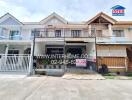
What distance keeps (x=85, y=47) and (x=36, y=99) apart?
12207 mm

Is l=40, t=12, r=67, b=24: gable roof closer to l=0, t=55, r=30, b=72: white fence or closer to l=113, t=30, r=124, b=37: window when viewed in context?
l=113, t=30, r=124, b=37: window

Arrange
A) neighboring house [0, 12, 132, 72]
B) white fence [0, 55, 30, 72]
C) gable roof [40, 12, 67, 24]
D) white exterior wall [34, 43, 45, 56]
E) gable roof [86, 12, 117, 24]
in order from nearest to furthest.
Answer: white fence [0, 55, 30, 72] < white exterior wall [34, 43, 45, 56] < neighboring house [0, 12, 132, 72] < gable roof [86, 12, 117, 24] < gable roof [40, 12, 67, 24]

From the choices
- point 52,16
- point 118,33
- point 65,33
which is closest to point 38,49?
point 65,33

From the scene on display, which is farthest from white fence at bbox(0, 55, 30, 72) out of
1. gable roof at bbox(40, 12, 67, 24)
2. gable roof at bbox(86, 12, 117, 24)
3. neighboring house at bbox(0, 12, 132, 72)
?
gable roof at bbox(86, 12, 117, 24)

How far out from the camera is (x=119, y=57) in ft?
43.9

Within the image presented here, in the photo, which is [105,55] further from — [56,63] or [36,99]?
[36,99]

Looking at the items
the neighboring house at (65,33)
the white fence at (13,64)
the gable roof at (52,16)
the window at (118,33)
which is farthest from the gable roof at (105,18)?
the white fence at (13,64)

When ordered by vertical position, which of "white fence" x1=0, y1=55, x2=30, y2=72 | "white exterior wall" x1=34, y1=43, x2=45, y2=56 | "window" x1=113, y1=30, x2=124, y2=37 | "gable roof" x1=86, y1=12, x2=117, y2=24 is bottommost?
"white fence" x1=0, y1=55, x2=30, y2=72

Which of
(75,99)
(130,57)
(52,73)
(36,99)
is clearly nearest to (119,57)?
(130,57)

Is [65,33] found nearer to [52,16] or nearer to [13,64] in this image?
[52,16]

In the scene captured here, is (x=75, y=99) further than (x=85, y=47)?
No

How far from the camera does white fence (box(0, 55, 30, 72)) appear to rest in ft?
37.7

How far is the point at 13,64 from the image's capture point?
460 inches

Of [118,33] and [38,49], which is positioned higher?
[118,33]
